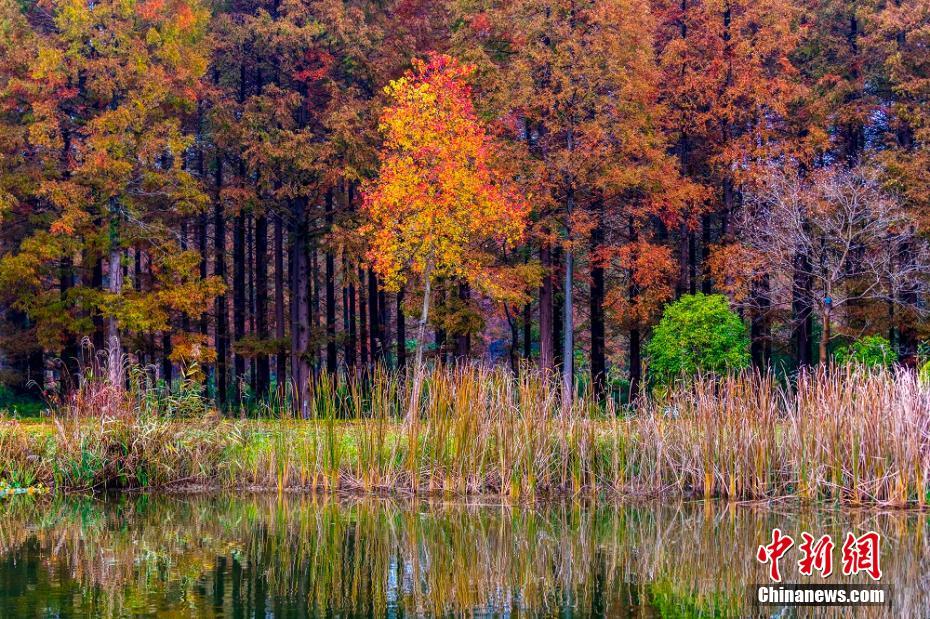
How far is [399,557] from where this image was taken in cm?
917

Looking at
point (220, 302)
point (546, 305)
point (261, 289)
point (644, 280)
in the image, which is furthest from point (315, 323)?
point (644, 280)

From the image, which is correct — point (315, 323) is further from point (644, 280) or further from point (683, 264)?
point (683, 264)

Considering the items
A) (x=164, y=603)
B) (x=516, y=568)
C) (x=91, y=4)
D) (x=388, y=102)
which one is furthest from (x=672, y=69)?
(x=164, y=603)

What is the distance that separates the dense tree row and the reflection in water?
10826mm

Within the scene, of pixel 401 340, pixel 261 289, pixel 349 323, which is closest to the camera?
pixel 401 340

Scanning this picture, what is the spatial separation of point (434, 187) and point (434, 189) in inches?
1.8

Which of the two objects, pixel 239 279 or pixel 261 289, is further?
pixel 239 279

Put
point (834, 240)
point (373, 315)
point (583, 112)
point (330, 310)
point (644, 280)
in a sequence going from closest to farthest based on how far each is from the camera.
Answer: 1. point (834, 240)
2. point (583, 112)
3. point (644, 280)
4. point (373, 315)
5. point (330, 310)

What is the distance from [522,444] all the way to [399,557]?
3.05m

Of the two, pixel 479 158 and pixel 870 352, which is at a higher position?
pixel 479 158

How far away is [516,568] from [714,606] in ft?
5.90

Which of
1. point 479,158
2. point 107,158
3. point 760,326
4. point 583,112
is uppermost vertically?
point 583,112

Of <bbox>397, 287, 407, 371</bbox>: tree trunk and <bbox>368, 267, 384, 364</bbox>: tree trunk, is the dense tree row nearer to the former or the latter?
<bbox>397, 287, 407, 371</bbox>: tree trunk

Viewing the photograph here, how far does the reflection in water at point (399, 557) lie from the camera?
7613 mm
